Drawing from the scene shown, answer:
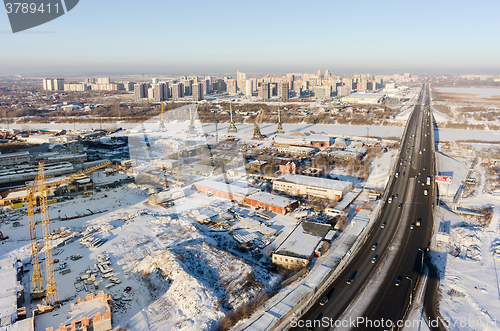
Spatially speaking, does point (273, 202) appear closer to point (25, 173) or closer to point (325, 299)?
point (325, 299)

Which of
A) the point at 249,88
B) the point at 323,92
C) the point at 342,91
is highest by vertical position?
the point at 249,88

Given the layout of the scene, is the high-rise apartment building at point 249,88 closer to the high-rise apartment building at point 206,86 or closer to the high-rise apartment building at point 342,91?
the high-rise apartment building at point 206,86

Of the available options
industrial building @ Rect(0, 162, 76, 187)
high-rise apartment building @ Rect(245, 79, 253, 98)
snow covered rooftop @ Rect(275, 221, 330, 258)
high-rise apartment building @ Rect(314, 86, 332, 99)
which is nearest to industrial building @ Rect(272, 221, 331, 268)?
snow covered rooftop @ Rect(275, 221, 330, 258)

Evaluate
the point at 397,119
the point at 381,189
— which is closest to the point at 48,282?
the point at 381,189

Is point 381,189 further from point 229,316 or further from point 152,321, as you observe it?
point 152,321

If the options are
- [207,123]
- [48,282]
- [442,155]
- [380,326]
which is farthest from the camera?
[207,123]

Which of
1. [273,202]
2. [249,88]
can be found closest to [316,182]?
[273,202]
